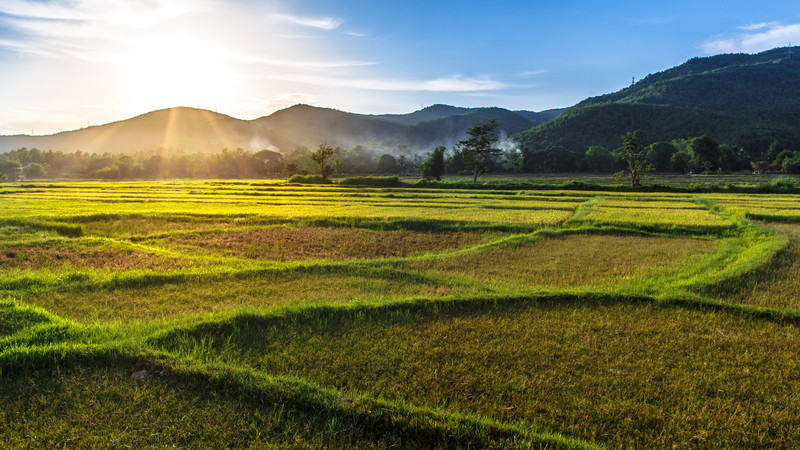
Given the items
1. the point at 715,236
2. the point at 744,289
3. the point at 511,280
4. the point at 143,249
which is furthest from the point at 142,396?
the point at 715,236

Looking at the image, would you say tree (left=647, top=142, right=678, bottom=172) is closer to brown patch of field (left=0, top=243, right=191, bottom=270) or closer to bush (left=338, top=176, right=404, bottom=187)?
bush (left=338, top=176, right=404, bottom=187)

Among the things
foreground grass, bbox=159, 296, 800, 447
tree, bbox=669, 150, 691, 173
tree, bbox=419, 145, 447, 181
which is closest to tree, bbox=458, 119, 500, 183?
tree, bbox=419, 145, 447, 181

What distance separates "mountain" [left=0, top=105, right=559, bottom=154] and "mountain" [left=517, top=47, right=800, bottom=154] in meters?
54.8

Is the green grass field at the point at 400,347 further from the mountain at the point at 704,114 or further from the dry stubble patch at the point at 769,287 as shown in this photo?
the mountain at the point at 704,114

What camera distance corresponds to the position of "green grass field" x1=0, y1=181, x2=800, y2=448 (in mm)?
3908

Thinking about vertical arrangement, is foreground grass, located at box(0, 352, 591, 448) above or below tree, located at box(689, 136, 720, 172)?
below

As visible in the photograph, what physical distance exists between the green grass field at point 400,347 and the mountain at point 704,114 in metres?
79.2

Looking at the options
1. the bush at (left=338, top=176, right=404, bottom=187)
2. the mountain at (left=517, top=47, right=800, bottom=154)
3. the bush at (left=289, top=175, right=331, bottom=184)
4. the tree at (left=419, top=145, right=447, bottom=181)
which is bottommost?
the bush at (left=338, top=176, right=404, bottom=187)

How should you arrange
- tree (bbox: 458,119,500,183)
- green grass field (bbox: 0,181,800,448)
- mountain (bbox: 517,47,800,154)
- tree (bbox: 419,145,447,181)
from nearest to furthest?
green grass field (bbox: 0,181,800,448) → tree (bbox: 458,119,500,183) → tree (bbox: 419,145,447,181) → mountain (bbox: 517,47,800,154)

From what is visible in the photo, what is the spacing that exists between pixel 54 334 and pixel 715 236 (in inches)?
695

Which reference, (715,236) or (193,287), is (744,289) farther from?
(193,287)

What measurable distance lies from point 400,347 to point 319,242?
8.83 metres

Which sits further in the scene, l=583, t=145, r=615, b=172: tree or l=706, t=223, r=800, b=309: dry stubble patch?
l=583, t=145, r=615, b=172: tree

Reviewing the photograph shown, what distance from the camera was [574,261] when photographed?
10945 millimetres
